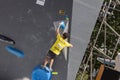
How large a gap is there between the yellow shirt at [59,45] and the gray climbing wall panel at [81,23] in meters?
0.16

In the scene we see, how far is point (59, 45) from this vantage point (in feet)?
22.4

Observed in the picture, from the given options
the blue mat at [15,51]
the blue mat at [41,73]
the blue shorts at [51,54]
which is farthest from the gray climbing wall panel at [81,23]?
the blue mat at [15,51]

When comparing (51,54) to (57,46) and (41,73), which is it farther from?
(41,73)

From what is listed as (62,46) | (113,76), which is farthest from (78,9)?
(113,76)

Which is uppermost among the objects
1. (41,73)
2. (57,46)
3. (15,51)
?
(57,46)

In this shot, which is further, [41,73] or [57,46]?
[41,73]

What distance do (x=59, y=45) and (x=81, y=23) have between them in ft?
1.82

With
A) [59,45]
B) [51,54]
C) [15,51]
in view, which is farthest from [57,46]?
[15,51]

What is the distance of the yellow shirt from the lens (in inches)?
269

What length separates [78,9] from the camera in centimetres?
681

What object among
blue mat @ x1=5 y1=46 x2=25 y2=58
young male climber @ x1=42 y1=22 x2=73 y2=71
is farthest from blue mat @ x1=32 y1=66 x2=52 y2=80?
blue mat @ x1=5 y1=46 x2=25 y2=58

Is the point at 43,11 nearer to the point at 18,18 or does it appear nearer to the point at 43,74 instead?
the point at 18,18

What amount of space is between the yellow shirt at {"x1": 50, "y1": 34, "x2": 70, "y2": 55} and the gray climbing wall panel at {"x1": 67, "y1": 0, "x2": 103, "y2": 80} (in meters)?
0.16

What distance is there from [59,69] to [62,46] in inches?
20.1
